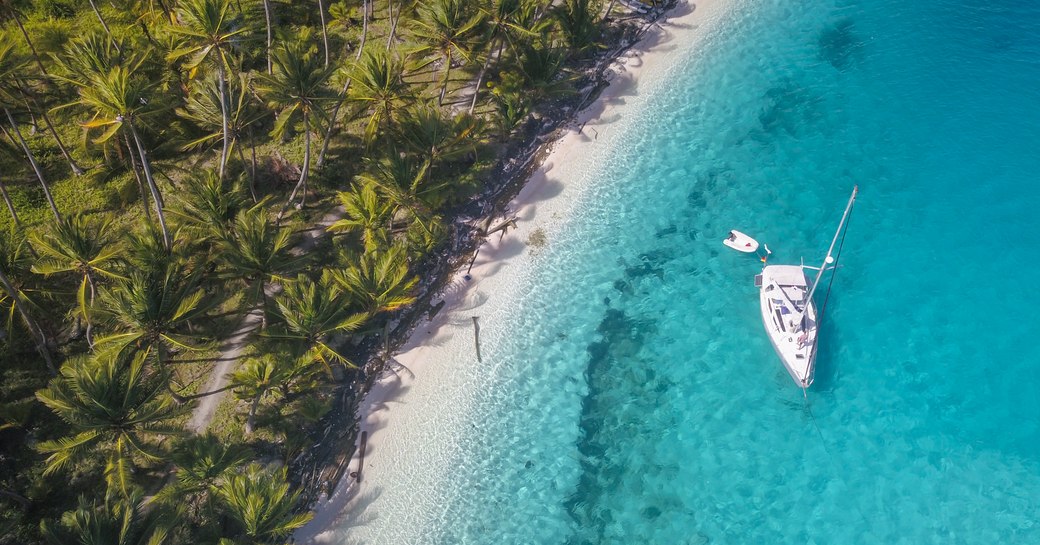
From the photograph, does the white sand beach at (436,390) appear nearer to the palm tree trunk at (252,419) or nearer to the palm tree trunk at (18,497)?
the palm tree trunk at (252,419)

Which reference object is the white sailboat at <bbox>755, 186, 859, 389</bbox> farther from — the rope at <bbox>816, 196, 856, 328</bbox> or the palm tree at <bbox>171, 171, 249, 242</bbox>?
the palm tree at <bbox>171, 171, 249, 242</bbox>

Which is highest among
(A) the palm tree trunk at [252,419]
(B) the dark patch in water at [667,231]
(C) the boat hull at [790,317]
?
(B) the dark patch in water at [667,231]

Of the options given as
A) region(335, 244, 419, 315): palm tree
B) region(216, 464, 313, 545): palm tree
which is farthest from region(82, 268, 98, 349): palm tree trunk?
region(335, 244, 419, 315): palm tree

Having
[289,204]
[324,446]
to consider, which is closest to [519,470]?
[324,446]

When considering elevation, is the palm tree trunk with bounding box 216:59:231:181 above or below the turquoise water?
above

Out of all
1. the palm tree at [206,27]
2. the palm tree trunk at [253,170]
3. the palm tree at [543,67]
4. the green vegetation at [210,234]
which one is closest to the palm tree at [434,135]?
the green vegetation at [210,234]


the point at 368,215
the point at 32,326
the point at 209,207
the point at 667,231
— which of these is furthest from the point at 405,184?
the point at 32,326
